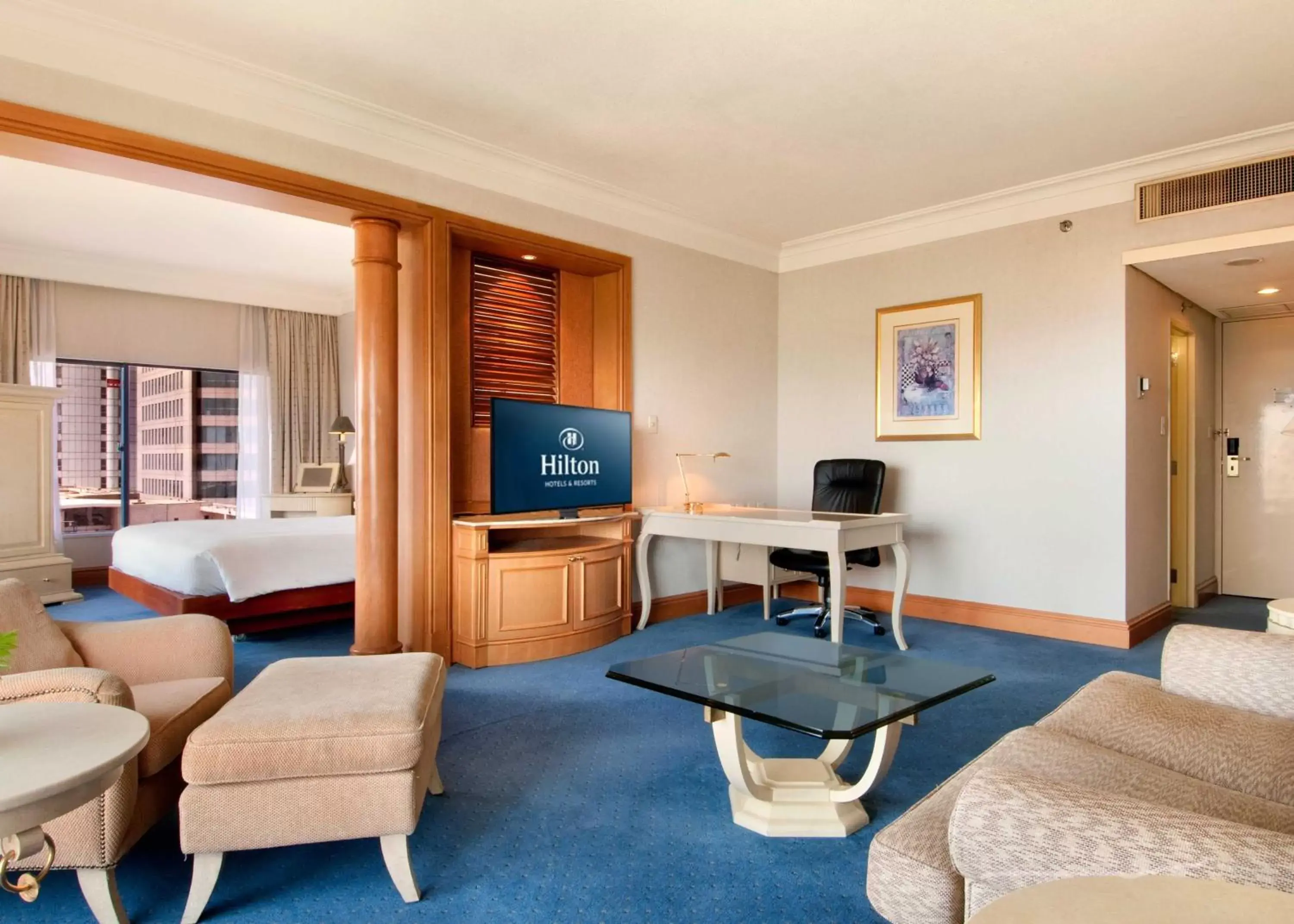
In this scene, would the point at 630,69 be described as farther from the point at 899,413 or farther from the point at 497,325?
the point at 899,413

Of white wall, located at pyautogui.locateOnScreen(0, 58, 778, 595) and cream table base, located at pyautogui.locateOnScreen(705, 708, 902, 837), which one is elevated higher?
white wall, located at pyautogui.locateOnScreen(0, 58, 778, 595)

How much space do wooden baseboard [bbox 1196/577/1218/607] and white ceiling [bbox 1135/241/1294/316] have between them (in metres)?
2.02

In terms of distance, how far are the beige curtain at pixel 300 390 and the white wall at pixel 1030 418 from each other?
206 inches

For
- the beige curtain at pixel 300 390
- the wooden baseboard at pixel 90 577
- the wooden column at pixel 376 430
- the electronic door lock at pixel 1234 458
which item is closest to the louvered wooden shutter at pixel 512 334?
the wooden column at pixel 376 430

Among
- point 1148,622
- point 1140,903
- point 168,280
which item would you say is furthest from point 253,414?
point 1140,903

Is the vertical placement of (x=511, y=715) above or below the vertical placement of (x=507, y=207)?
below

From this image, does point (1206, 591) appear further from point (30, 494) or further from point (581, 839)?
point (30, 494)

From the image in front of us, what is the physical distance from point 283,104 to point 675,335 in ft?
8.69

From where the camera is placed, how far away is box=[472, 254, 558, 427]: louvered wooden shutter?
457cm

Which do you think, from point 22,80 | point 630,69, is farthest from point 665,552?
point 22,80

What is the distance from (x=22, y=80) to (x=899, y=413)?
4859 mm

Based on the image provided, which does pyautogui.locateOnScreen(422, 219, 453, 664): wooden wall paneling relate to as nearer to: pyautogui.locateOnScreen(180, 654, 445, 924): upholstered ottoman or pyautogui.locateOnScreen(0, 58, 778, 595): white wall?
pyautogui.locateOnScreen(0, 58, 778, 595): white wall

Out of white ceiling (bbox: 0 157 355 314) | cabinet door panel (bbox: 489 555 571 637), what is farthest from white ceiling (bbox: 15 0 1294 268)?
cabinet door panel (bbox: 489 555 571 637)

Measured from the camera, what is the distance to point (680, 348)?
529 cm
